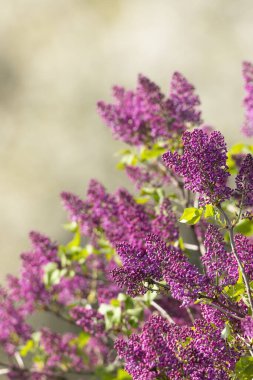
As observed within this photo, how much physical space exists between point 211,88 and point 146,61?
0.83 m

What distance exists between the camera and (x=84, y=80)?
23.2 feet

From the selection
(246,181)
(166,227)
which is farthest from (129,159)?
(246,181)

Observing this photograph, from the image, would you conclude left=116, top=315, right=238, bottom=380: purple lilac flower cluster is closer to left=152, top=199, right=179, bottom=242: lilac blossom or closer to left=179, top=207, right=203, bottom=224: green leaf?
left=179, top=207, right=203, bottom=224: green leaf

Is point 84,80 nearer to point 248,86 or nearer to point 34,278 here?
point 34,278

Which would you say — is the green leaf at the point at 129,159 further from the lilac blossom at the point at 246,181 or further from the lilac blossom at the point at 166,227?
the lilac blossom at the point at 246,181

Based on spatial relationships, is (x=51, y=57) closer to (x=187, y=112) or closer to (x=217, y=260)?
(x=187, y=112)

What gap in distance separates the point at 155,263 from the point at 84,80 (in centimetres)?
553

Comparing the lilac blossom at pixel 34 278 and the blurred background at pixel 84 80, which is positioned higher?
the blurred background at pixel 84 80

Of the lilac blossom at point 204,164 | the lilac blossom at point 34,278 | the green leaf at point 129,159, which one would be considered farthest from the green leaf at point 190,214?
the green leaf at point 129,159

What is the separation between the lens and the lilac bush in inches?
69.1

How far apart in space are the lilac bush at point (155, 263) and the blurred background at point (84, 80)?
4.29 feet

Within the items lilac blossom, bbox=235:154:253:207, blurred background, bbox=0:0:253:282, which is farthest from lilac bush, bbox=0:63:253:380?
blurred background, bbox=0:0:253:282

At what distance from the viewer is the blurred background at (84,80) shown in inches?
258

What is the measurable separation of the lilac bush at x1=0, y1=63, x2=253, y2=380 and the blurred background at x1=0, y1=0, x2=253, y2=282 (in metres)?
1.31
